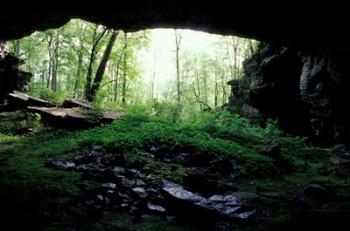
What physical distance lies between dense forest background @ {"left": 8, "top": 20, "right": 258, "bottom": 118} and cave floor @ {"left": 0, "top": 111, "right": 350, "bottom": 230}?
6626 millimetres

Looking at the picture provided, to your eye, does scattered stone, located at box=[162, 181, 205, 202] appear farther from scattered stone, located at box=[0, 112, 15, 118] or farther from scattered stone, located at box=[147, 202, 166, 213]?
scattered stone, located at box=[0, 112, 15, 118]

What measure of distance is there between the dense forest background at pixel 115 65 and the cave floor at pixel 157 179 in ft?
21.7

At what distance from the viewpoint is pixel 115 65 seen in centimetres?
2934

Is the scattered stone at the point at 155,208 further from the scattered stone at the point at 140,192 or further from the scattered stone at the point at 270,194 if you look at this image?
the scattered stone at the point at 270,194

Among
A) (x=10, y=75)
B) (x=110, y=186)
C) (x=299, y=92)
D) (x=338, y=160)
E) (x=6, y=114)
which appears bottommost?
(x=338, y=160)

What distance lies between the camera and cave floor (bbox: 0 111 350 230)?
6910 mm

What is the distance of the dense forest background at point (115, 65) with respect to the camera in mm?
23500

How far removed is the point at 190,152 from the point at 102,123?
460 cm

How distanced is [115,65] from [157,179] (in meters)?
21.3

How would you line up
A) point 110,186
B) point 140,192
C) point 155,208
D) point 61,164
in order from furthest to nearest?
point 61,164 < point 110,186 < point 140,192 < point 155,208

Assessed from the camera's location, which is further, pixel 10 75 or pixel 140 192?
pixel 10 75

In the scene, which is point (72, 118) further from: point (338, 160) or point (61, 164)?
point (338, 160)

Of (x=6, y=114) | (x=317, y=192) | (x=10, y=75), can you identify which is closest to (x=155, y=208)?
(x=317, y=192)

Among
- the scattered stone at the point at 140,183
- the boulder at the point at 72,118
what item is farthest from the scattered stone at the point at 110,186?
the boulder at the point at 72,118
